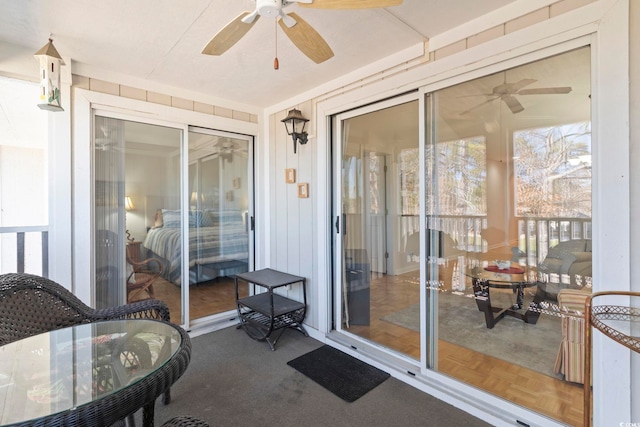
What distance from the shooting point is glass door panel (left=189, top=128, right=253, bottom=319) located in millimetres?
3418

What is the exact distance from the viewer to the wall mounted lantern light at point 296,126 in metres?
3.15

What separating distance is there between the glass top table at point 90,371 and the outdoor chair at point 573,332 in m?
2.14

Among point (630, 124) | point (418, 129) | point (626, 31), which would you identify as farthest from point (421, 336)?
point (626, 31)

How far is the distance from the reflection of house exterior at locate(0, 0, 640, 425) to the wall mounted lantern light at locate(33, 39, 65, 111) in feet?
1.68

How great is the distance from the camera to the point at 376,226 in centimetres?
305

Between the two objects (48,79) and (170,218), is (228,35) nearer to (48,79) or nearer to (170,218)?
(48,79)

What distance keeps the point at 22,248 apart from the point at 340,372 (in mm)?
2879

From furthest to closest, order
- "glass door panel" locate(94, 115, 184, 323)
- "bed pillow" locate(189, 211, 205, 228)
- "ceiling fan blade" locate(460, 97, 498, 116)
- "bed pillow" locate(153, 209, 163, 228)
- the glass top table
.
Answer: "bed pillow" locate(189, 211, 205, 228) → "bed pillow" locate(153, 209, 163, 228) → "glass door panel" locate(94, 115, 184, 323) → "ceiling fan blade" locate(460, 97, 498, 116) → the glass top table

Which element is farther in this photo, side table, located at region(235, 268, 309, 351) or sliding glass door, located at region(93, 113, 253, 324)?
side table, located at region(235, 268, 309, 351)

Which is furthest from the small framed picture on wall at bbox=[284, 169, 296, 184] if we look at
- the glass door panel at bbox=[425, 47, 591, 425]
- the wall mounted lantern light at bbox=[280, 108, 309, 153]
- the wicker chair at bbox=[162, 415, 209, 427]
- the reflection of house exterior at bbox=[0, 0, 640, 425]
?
the wicker chair at bbox=[162, 415, 209, 427]

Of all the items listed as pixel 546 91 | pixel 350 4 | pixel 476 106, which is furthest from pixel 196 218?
pixel 546 91

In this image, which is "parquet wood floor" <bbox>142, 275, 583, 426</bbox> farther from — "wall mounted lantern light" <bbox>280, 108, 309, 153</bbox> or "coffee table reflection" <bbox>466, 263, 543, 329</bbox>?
"wall mounted lantern light" <bbox>280, 108, 309, 153</bbox>

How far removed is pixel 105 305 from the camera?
2.82m

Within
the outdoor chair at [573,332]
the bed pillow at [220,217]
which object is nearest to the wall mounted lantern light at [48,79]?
the bed pillow at [220,217]
